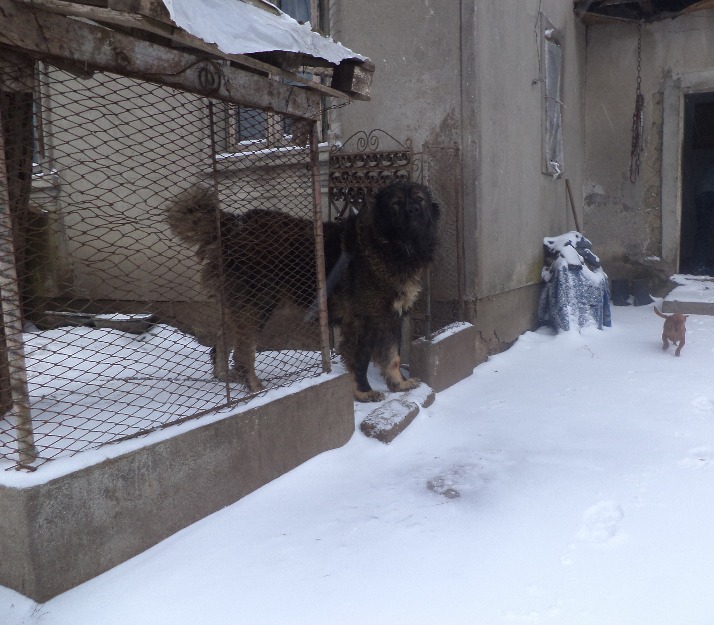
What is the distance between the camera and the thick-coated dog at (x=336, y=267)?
13.2 ft

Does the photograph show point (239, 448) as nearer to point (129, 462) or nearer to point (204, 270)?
point (129, 462)

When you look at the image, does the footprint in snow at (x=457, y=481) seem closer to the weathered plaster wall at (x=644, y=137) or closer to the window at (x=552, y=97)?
the window at (x=552, y=97)

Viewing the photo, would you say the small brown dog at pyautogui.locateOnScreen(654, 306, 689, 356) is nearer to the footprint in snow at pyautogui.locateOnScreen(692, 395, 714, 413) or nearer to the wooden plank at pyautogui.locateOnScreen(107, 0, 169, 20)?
the footprint in snow at pyautogui.locateOnScreen(692, 395, 714, 413)

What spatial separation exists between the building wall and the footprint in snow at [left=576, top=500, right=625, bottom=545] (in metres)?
2.96

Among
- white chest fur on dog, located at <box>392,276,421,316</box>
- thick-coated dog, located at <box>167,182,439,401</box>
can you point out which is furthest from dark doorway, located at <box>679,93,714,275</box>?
thick-coated dog, located at <box>167,182,439,401</box>

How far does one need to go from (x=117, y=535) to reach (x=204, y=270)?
2116 mm

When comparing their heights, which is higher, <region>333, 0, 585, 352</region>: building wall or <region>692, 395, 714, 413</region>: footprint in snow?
<region>333, 0, 585, 352</region>: building wall

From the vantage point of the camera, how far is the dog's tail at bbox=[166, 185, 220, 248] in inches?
150

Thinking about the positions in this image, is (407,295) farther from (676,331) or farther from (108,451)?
(676,331)

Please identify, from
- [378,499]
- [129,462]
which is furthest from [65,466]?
[378,499]

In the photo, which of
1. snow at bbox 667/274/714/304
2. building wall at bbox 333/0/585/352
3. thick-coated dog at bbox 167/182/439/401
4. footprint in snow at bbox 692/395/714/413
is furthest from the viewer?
snow at bbox 667/274/714/304

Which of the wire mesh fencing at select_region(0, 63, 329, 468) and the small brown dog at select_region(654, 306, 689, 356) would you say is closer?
the wire mesh fencing at select_region(0, 63, 329, 468)

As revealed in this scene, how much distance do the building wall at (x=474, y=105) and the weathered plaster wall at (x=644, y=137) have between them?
271 centimetres

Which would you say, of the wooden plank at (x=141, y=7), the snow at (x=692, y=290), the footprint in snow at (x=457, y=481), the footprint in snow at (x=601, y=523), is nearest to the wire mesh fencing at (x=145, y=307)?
the wooden plank at (x=141, y=7)
